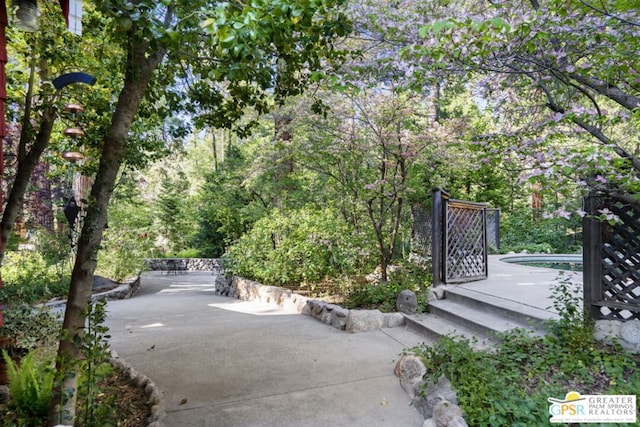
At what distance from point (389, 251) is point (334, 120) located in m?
2.14

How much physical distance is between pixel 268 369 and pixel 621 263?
290 cm

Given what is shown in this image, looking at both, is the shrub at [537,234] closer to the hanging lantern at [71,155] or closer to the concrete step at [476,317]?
the concrete step at [476,317]

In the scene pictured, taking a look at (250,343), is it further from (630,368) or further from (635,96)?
(635,96)

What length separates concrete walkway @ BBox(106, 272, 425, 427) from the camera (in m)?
2.24

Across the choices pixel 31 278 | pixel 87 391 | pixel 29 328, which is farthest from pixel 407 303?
pixel 31 278

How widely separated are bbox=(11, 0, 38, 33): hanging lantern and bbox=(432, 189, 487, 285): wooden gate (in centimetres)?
425

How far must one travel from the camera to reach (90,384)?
69.4 inches

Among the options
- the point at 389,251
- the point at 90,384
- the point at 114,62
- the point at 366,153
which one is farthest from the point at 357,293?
the point at 114,62

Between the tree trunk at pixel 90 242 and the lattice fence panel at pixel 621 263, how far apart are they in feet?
10.9

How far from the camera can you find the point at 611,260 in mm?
2736

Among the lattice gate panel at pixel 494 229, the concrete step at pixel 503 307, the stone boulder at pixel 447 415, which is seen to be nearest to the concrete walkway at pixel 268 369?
the stone boulder at pixel 447 415

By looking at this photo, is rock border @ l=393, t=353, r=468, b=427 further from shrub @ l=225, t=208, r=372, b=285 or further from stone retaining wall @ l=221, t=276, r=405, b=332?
shrub @ l=225, t=208, r=372, b=285

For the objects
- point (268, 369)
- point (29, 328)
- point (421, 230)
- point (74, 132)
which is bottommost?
point (268, 369)

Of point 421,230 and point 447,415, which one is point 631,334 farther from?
point 421,230
